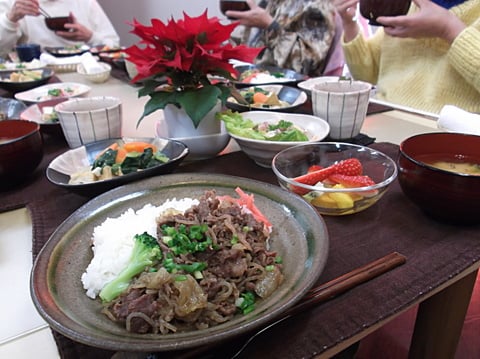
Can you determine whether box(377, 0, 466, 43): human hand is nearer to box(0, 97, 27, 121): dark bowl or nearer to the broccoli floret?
the broccoli floret

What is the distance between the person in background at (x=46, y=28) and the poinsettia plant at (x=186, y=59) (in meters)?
2.50

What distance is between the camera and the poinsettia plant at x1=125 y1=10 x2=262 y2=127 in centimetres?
121

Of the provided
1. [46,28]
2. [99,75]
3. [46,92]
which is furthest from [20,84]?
[46,28]

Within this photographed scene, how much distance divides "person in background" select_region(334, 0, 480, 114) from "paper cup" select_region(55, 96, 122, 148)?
3.85 ft

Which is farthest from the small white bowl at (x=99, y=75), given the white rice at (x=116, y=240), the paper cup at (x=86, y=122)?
the white rice at (x=116, y=240)

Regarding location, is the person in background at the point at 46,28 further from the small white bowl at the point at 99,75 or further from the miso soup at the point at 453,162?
the miso soup at the point at 453,162

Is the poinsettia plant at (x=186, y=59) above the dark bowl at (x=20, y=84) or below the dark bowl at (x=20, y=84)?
above

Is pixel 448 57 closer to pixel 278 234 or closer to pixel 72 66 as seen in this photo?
pixel 278 234

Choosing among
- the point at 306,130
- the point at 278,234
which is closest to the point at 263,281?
the point at 278,234

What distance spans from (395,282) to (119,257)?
0.53 m

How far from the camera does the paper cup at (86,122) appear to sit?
1.32 metres

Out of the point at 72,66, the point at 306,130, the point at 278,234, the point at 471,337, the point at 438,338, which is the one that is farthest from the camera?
the point at 72,66

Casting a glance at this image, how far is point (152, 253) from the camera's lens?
72cm

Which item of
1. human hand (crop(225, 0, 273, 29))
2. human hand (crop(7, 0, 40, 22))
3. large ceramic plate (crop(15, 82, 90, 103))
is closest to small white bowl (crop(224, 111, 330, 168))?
large ceramic plate (crop(15, 82, 90, 103))
